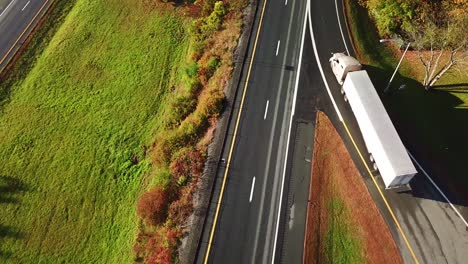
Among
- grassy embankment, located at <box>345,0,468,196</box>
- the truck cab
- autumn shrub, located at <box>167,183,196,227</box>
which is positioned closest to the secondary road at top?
autumn shrub, located at <box>167,183,196,227</box>

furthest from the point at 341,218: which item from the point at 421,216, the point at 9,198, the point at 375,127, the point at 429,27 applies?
the point at 9,198

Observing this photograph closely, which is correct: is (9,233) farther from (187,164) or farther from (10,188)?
(187,164)

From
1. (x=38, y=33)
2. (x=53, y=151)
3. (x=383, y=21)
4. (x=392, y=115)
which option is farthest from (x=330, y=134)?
(x=38, y=33)

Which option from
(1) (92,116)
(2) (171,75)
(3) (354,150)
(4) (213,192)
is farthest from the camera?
(2) (171,75)

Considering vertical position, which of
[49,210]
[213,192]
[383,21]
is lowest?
[49,210]

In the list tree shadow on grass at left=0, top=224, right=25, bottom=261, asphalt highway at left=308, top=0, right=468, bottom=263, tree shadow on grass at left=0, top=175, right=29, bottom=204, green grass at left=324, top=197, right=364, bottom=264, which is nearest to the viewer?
green grass at left=324, top=197, right=364, bottom=264

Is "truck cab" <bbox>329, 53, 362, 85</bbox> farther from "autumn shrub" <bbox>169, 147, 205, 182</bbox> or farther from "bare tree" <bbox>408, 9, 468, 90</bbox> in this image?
"autumn shrub" <bbox>169, 147, 205, 182</bbox>

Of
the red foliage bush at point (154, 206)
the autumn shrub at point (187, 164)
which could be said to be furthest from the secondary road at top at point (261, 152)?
the red foliage bush at point (154, 206)

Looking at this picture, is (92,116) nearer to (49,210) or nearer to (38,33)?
(49,210)
